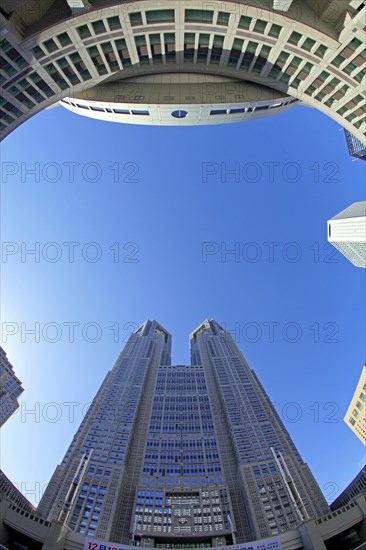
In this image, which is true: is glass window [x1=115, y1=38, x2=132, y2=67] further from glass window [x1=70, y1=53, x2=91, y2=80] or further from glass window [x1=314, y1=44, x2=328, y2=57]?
glass window [x1=314, y1=44, x2=328, y2=57]

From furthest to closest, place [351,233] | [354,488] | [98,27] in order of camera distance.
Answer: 1. [351,233]
2. [354,488]
3. [98,27]

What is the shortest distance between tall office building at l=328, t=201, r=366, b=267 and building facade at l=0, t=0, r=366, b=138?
12097cm

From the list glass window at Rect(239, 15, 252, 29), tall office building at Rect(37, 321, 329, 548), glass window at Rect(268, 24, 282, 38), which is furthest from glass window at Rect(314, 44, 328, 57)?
tall office building at Rect(37, 321, 329, 548)

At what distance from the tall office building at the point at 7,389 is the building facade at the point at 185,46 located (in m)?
105

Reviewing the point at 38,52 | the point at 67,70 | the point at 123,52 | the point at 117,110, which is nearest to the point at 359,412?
the point at 117,110

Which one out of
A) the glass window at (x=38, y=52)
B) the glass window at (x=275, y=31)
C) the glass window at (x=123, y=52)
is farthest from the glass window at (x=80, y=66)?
the glass window at (x=275, y=31)

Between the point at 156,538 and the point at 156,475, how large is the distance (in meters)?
16.3

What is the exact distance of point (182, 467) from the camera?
89250 mm

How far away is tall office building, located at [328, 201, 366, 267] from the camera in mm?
141000

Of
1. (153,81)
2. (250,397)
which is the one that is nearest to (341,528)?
(153,81)

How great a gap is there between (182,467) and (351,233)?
118 meters

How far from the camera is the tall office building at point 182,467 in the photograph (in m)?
71.2

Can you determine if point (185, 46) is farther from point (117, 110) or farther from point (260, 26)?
point (117, 110)

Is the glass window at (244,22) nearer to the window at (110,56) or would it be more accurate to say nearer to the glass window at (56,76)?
the window at (110,56)
